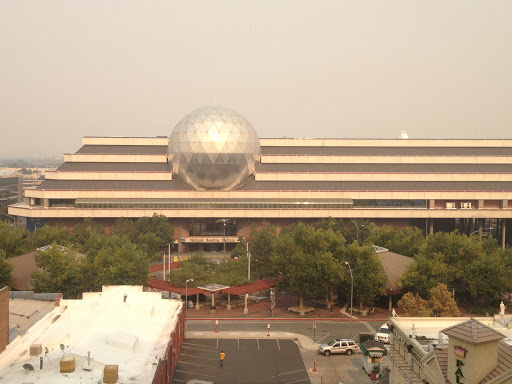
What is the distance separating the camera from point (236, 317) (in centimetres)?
5331

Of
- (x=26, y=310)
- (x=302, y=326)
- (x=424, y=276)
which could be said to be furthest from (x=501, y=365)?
(x=26, y=310)

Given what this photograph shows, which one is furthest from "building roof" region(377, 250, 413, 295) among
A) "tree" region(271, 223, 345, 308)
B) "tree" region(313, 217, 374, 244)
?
"tree" region(313, 217, 374, 244)

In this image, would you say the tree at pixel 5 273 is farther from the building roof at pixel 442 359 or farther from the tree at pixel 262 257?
the building roof at pixel 442 359

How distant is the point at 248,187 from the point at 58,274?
44.7 m

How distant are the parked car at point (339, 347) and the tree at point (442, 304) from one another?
23.4 feet

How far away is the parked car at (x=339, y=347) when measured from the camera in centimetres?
4259

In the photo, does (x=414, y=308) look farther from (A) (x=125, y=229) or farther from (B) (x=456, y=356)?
(A) (x=125, y=229)

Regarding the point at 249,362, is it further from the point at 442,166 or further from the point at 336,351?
the point at 442,166

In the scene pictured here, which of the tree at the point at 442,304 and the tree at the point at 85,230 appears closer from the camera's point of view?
the tree at the point at 442,304

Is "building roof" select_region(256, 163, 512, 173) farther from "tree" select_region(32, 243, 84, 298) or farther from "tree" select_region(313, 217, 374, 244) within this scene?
"tree" select_region(32, 243, 84, 298)

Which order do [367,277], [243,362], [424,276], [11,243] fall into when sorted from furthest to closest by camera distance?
[11,243] → [367,277] → [424,276] → [243,362]

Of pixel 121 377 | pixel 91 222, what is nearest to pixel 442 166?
pixel 91 222

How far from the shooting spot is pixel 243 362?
1596 inches

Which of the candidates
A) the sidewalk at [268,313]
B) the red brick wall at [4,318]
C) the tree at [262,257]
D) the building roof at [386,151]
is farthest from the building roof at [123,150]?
the red brick wall at [4,318]
